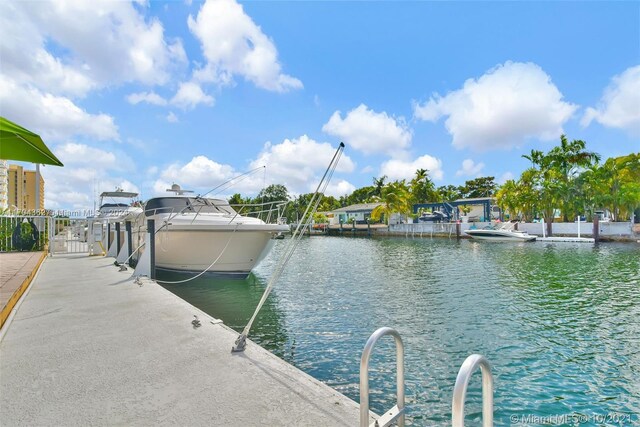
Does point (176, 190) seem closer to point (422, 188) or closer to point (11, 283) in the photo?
point (11, 283)

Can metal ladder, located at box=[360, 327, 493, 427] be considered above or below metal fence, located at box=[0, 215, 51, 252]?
below

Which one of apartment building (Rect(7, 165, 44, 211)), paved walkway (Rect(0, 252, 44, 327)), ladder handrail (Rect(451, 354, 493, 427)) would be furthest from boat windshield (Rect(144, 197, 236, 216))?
apartment building (Rect(7, 165, 44, 211))

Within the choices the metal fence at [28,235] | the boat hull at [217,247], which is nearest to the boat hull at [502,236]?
the boat hull at [217,247]

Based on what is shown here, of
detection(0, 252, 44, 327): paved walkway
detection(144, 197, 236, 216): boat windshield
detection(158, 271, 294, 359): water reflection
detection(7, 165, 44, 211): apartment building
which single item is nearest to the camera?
detection(0, 252, 44, 327): paved walkway

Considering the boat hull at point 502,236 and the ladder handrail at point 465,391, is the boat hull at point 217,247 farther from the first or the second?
the boat hull at point 502,236

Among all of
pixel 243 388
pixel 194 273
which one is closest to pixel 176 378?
pixel 243 388

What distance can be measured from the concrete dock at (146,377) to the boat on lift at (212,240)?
5565 mm

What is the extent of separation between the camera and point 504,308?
369 inches

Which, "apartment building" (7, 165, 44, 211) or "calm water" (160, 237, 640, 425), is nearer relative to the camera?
"calm water" (160, 237, 640, 425)

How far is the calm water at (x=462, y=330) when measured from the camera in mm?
4777

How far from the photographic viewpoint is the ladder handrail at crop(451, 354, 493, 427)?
6.50 feet

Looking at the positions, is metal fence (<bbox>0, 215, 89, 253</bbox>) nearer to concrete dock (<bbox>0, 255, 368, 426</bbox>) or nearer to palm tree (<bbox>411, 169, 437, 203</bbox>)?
concrete dock (<bbox>0, 255, 368, 426</bbox>)

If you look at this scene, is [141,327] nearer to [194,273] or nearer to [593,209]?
[194,273]

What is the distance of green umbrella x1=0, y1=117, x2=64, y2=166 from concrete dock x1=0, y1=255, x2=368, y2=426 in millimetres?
2300
